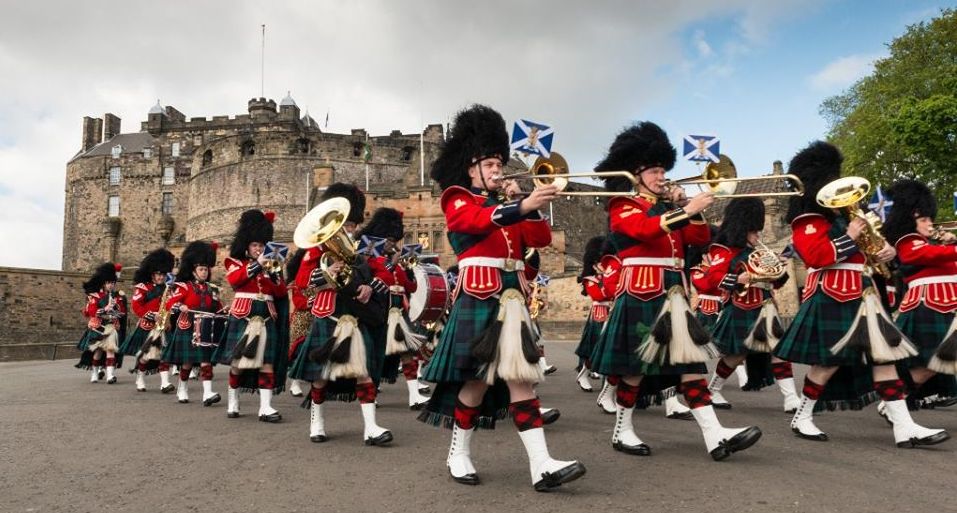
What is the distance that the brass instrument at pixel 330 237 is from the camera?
7035mm

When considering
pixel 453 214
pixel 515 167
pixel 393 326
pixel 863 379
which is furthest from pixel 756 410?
pixel 515 167

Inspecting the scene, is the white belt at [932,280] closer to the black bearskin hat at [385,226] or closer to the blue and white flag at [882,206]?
the blue and white flag at [882,206]

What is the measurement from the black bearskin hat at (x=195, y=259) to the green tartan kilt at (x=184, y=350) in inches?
41.4

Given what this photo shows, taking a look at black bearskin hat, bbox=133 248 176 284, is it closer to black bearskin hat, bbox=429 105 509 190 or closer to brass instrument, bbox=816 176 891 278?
black bearskin hat, bbox=429 105 509 190

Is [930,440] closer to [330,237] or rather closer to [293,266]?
[330,237]

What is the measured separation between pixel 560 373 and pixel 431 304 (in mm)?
6110

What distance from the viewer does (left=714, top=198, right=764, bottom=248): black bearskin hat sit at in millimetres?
10039

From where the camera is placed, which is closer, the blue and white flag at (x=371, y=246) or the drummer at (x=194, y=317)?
the blue and white flag at (x=371, y=246)

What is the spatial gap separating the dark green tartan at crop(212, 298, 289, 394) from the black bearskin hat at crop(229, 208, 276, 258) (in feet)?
2.67

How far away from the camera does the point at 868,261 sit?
23.9ft

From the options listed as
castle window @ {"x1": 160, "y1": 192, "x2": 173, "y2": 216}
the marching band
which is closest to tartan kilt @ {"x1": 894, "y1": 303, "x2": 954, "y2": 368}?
the marching band

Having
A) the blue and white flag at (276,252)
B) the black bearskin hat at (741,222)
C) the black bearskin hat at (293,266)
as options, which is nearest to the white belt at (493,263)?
the black bearskin hat at (293,266)

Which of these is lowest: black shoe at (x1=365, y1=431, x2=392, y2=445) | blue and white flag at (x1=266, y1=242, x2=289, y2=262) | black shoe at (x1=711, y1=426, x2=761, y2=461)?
black shoe at (x1=365, y1=431, x2=392, y2=445)

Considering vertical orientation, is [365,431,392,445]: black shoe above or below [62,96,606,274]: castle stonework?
below
